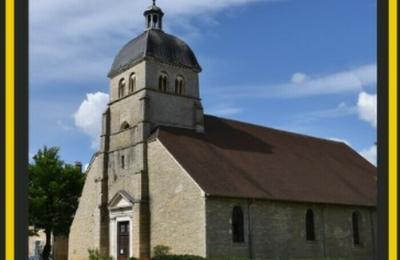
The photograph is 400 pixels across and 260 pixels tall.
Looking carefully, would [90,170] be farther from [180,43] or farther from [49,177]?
[180,43]

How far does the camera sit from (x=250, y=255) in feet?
98.0

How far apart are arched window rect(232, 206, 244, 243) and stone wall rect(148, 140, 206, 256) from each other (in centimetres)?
225

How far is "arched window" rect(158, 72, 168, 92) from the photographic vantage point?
120ft

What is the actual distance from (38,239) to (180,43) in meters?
25.7

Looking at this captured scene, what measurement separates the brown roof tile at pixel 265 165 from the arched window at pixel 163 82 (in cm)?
316

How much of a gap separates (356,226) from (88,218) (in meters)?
19.2

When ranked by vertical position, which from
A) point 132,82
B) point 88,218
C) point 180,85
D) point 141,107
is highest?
point 132,82

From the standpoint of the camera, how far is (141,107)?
34.8 metres

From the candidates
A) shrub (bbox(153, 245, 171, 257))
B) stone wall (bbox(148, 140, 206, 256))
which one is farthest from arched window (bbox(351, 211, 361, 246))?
shrub (bbox(153, 245, 171, 257))

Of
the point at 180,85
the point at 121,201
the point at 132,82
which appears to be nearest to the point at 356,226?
the point at 180,85
